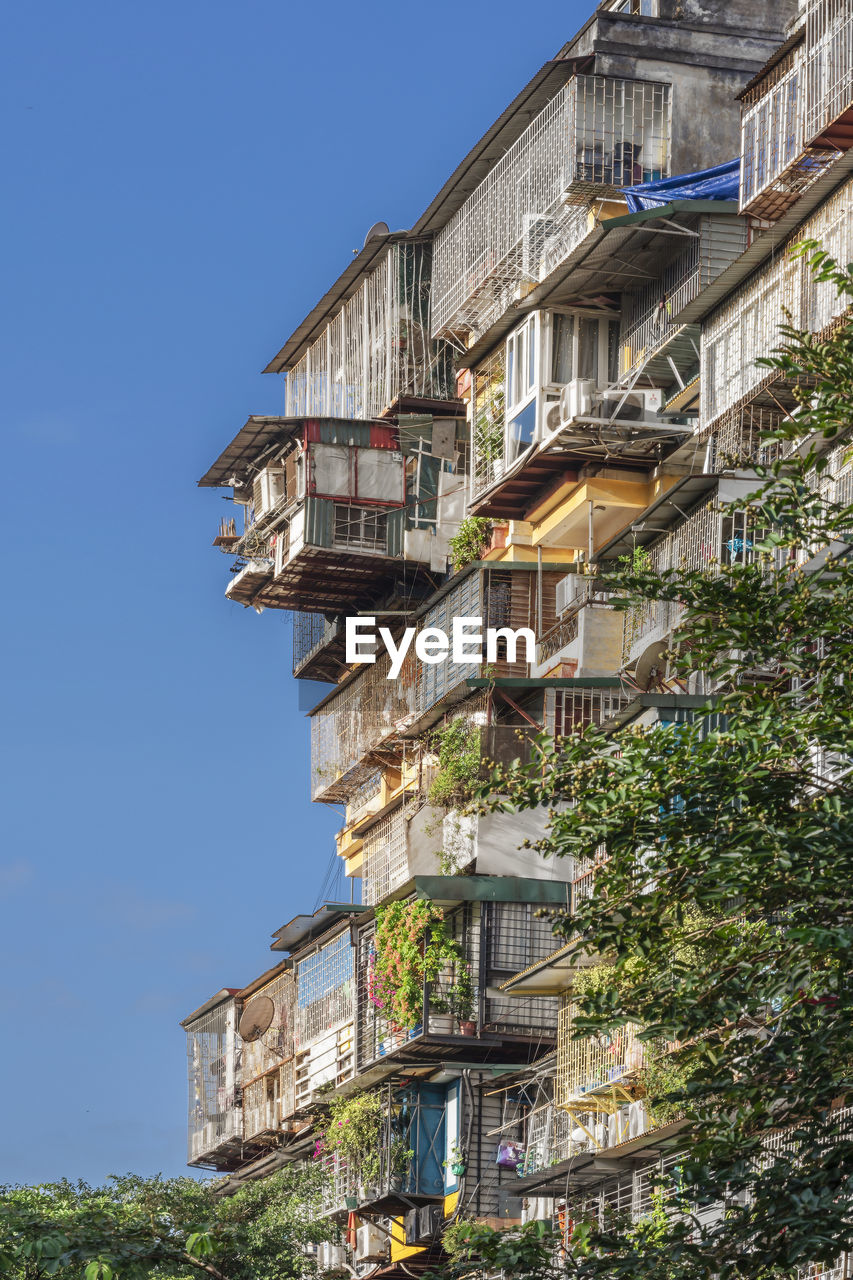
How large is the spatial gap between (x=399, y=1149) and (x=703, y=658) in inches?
784

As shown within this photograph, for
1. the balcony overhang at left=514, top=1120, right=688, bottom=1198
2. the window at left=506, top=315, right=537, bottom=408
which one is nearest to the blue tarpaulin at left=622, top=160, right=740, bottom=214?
the window at left=506, top=315, right=537, bottom=408

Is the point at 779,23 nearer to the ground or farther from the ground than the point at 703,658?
farther from the ground

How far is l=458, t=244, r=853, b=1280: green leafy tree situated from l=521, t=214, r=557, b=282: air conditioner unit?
2117 centimetres

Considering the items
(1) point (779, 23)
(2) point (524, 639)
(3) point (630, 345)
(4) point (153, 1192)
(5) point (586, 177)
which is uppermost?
(1) point (779, 23)

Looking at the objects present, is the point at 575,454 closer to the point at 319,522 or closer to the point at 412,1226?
the point at 319,522

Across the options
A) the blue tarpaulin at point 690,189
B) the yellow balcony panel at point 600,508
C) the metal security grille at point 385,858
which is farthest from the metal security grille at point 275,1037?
the blue tarpaulin at point 690,189

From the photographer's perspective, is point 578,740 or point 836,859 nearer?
point 836,859

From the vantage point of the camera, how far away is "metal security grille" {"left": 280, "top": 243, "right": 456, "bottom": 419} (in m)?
42.8

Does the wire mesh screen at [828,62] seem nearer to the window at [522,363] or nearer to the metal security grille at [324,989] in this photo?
the window at [522,363]

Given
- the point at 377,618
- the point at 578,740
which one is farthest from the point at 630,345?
the point at 578,740

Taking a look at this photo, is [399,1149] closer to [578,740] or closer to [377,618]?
[377,618]

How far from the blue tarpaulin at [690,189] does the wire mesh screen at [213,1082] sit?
64.2 feet

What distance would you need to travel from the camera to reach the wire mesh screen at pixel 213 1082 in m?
46.4

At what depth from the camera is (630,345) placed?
120ft
